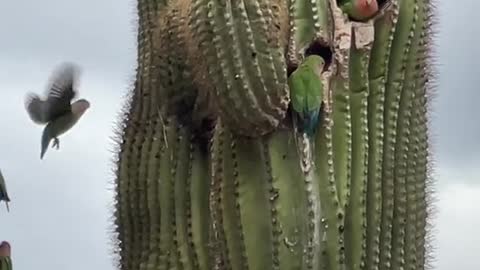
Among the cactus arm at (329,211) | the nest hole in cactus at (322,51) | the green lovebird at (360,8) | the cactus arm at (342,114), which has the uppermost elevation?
the green lovebird at (360,8)

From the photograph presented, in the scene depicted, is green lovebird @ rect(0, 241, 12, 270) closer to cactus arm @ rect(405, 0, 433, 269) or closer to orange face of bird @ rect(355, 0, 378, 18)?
cactus arm @ rect(405, 0, 433, 269)

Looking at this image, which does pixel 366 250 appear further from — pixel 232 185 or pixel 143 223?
pixel 143 223

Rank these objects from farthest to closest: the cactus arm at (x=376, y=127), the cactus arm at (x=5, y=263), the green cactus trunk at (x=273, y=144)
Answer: the cactus arm at (x=5, y=263)
the cactus arm at (x=376, y=127)
the green cactus trunk at (x=273, y=144)

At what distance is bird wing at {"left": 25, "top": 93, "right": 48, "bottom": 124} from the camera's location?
24.1 feet

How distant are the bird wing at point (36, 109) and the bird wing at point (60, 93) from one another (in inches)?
0.9

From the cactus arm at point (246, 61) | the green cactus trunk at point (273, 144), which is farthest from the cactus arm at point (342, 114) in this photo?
the cactus arm at point (246, 61)

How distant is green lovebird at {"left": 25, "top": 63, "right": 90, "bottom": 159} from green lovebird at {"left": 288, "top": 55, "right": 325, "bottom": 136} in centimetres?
221

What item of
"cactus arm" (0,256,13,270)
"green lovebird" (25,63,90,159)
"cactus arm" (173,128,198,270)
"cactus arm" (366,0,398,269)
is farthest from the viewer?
"green lovebird" (25,63,90,159)

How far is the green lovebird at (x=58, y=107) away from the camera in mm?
7355

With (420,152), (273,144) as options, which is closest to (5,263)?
(273,144)

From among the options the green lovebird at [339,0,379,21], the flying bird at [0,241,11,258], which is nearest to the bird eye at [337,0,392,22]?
the green lovebird at [339,0,379,21]

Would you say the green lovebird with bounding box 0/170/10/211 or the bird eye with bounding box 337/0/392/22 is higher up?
the bird eye with bounding box 337/0/392/22

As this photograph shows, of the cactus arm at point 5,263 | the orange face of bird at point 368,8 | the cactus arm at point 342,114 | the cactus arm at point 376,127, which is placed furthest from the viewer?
the cactus arm at point 5,263

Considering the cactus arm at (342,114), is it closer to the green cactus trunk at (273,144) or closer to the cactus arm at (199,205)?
the green cactus trunk at (273,144)
